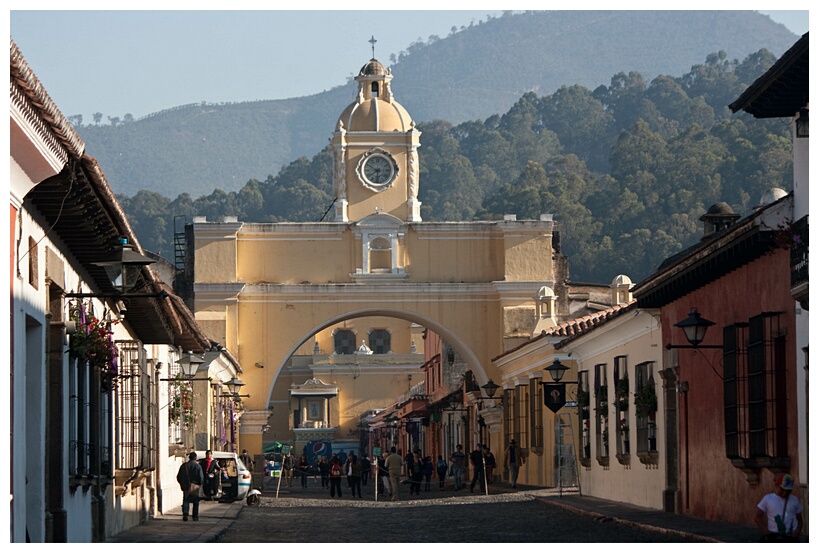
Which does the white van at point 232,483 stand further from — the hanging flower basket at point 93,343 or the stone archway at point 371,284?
the hanging flower basket at point 93,343

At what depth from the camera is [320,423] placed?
78.9 m

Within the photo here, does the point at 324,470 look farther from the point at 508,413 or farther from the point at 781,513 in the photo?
the point at 781,513

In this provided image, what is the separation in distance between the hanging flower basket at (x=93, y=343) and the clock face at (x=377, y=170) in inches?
1168

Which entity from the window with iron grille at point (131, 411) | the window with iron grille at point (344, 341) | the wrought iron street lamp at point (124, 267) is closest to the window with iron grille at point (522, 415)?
the window with iron grille at point (131, 411)

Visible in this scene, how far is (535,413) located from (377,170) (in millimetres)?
11810

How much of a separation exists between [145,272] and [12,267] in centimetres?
565

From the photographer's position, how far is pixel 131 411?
20125mm

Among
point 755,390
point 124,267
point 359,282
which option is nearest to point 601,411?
point 755,390

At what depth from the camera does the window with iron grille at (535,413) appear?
37.8 m

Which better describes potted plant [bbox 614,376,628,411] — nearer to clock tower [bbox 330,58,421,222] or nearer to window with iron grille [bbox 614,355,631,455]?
window with iron grille [bbox 614,355,631,455]

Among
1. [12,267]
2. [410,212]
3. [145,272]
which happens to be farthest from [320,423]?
[12,267]

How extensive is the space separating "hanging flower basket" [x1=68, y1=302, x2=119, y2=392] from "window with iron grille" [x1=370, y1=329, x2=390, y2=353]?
66.1 metres

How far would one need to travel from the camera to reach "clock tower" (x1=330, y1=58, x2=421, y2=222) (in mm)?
47594
